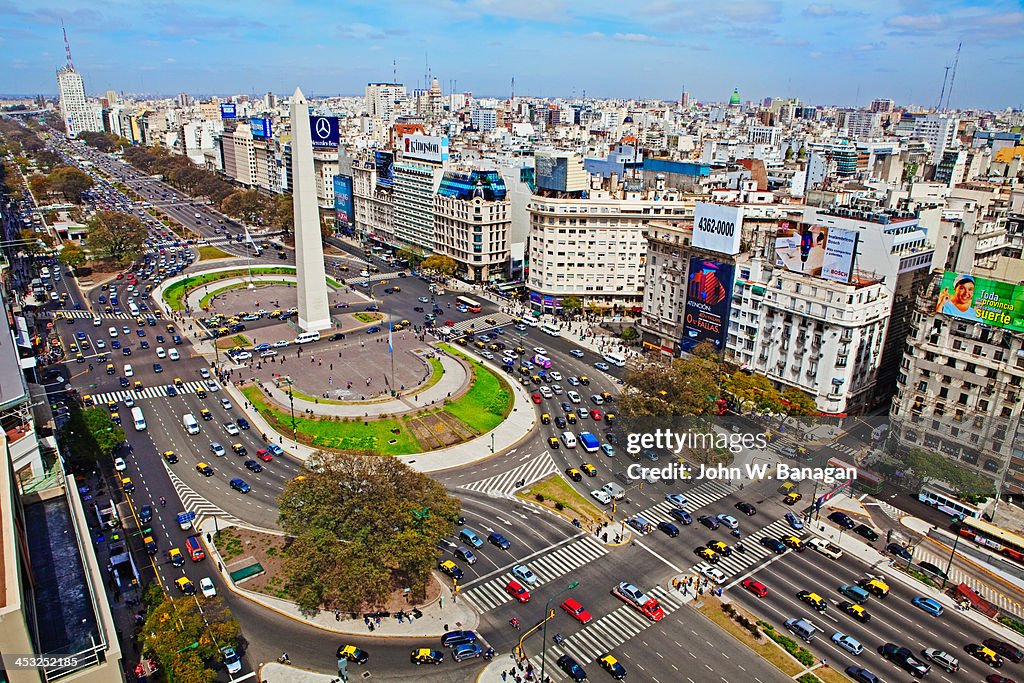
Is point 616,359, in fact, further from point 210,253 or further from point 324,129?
point 324,129

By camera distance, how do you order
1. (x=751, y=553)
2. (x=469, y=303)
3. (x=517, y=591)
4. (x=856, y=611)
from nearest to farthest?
1. (x=856, y=611)
2. (x=517, y=591)
3. (x=751, y=553)
4. (x=469, y=303)

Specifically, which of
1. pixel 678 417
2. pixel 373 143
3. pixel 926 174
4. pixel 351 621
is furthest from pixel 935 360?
pixel 373 143

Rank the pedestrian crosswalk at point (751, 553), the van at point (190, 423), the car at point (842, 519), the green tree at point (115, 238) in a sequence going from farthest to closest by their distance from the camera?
the green tree at point (115, 238) → the van at point (190, 423) → the car at point (842, 519) → the pedestrian crosswalk at point (751, 553)

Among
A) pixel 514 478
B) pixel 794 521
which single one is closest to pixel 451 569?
pixel 514 478

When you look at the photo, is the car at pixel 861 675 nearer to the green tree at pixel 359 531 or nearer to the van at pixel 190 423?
the green tree at pixel 359 531

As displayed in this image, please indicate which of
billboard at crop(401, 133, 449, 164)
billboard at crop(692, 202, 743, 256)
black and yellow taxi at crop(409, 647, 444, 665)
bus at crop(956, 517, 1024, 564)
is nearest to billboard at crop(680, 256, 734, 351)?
billboard at crop(692, 202, 743, 256)

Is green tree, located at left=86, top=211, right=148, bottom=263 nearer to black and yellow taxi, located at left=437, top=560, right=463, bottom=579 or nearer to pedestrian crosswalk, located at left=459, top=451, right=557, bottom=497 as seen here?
pedestrian crosswalk, located at left=459, top=451, right=557, bottom=497

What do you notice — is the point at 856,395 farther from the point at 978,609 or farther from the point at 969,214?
the point at 978,609

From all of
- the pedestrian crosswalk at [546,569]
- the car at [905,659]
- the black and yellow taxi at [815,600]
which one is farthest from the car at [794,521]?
the pedestrian crosswalk at [546,569]
